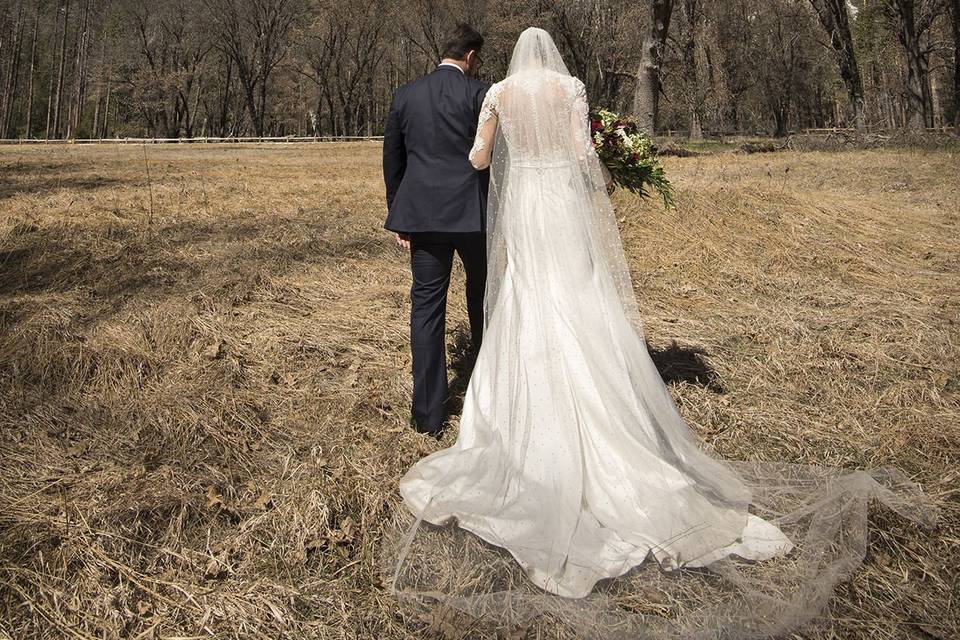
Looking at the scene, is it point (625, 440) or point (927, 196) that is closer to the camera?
point (625, 440)

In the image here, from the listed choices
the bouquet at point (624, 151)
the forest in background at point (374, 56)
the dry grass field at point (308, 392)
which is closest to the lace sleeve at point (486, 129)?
the bouquet at point (624, 151)

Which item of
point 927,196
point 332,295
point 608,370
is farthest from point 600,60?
point 608,370

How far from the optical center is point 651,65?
1850 cm

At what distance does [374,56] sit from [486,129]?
51.9 meters

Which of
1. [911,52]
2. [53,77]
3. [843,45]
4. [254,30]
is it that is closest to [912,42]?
[911,52]

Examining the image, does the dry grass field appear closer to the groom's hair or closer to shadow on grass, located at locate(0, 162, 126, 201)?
the groom's hair

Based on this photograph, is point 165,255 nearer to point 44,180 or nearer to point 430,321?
point 430,321

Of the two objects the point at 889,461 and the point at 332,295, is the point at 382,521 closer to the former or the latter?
the point at 889,461

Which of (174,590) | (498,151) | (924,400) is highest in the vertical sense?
(498,151)

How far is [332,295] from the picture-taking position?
5844 mm

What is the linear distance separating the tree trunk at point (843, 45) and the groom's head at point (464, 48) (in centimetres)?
2096

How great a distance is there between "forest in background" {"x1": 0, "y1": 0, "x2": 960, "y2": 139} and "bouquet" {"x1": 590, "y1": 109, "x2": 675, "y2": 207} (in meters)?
31.0

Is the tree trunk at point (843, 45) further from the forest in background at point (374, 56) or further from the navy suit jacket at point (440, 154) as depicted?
the navy suit jacket at point (440, 154)

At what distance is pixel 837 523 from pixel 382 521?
5.92 ft
